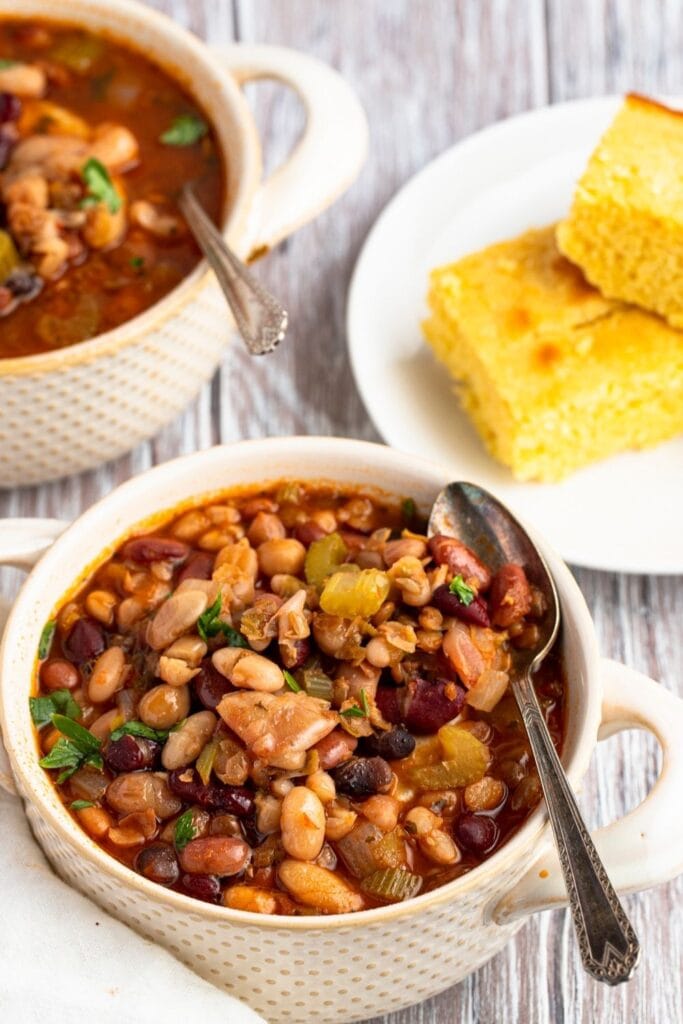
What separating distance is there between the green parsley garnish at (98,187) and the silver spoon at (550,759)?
4.08 feet

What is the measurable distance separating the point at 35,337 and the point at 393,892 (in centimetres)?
160

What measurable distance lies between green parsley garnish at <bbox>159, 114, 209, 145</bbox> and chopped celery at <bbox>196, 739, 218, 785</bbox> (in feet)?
5.94

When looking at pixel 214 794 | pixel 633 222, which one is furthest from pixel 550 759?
pixel 633 222

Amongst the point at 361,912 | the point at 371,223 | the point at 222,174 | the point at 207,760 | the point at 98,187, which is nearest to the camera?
the point at 361,912

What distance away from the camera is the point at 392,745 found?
235cm

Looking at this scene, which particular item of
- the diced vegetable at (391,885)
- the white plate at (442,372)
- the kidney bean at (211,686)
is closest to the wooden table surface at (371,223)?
the white plate at (442,372)

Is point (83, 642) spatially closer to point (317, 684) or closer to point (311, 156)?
point (317, 684)

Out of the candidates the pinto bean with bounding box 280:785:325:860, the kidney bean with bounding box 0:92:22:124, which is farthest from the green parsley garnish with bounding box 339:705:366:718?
the kidney bean with bounding box 0:92:22:124

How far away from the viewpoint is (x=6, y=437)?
3.16 meters

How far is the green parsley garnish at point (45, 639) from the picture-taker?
256 cm

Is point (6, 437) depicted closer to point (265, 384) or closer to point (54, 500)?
point (54, 500)

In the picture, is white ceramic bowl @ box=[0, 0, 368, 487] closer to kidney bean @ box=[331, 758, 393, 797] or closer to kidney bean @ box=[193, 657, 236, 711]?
kidney bean @ box=[193, 657, 236, 711]

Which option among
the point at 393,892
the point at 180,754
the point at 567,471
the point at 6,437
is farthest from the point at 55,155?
the point at 393,892

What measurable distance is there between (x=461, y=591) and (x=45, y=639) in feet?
2.51
